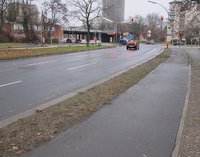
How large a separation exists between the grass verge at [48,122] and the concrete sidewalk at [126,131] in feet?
0.60

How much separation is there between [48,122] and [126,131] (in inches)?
63.6

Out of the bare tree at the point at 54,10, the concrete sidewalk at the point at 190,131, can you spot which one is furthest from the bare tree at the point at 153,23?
the concrete sidewalk at the point at 190,131

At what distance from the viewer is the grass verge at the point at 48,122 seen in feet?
11.7

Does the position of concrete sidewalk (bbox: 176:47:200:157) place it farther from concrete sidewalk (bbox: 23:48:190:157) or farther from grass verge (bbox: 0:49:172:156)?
grass verge (bbox: 0:49:172:156)

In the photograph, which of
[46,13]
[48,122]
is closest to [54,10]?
[46,13]

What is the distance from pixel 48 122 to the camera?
4.52 metres

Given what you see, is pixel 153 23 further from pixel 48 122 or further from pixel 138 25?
pixel 48 122

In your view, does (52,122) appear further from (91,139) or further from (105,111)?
(105,111)

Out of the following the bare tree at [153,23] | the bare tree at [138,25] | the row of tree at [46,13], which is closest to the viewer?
the row of tree at [46,13]

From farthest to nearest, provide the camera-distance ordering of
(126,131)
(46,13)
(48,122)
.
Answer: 1. (46,13)
2. (48,122)
3. (126,131)

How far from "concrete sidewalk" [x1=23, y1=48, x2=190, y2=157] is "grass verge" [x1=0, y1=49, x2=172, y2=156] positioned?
0.18 meters

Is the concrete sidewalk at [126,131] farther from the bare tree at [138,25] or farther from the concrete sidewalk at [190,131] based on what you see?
the bare tree at [138,25]

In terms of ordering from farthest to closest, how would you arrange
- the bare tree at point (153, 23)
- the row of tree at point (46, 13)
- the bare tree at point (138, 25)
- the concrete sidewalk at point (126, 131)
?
the bare tree at point (138, 25) → the bare tree at point (153, 23) → the row of tree at point (46, 13) → the concrete sidewalk at point (126, 131)

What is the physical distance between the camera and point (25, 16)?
56969mm
